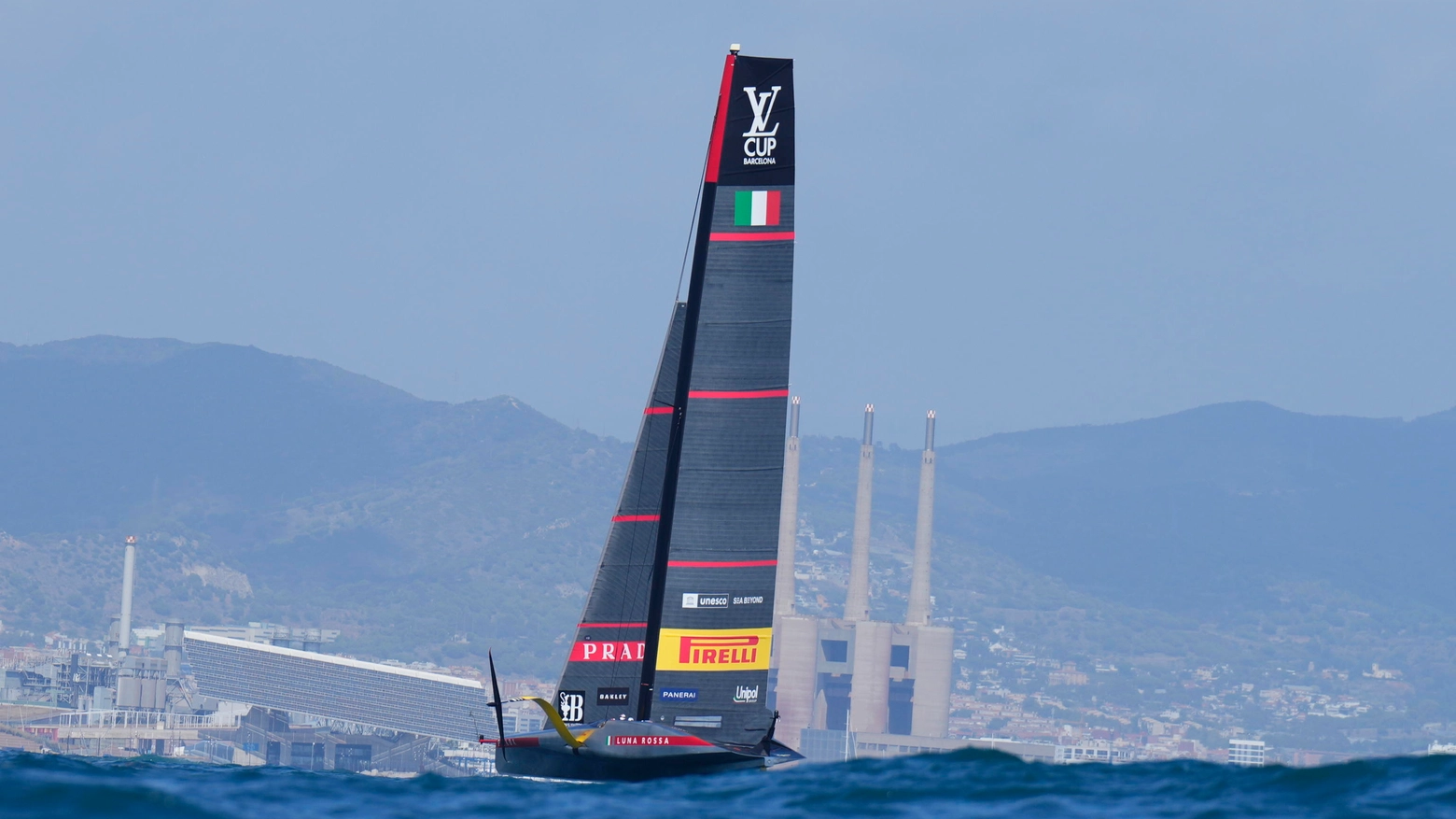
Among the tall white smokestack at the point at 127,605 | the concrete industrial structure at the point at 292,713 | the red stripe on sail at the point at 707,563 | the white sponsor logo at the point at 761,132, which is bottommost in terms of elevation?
the concrete industrial structure at the point at 292,713

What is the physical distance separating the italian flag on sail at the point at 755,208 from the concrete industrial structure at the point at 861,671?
109216 mm

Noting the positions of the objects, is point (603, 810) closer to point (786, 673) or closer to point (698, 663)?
point (698, 663)

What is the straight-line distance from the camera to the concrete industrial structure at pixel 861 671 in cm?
13062

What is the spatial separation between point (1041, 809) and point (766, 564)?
5957 millimetres

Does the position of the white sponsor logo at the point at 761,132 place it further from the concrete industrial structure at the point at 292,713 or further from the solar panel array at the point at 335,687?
the solar panel array at the point at 335,687

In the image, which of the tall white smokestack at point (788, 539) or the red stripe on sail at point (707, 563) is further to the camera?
the tall white smokestack at point (788, 539)

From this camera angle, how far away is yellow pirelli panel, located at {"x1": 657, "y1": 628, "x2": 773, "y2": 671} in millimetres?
19062

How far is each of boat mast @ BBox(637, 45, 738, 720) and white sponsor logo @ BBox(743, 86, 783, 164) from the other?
10.0 inches

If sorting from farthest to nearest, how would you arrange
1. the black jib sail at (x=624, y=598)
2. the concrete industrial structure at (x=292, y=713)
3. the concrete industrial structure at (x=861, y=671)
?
the concrete industrial structure at (x=861, y=671) → the concrete industrial structure at (x=292, y=713) → the black jib sail at (x=624, y=598)

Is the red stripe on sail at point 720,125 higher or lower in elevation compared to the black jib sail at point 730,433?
higher

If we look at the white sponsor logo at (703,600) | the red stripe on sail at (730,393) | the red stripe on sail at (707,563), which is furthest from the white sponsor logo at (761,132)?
the white sponsor logo at (703,600)

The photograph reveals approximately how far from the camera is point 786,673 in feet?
436

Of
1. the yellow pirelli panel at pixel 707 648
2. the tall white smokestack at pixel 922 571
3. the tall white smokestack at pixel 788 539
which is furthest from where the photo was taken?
the tall white smokestack at pixel 922 571

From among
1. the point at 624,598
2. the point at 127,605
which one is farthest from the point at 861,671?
the point at 624,598
